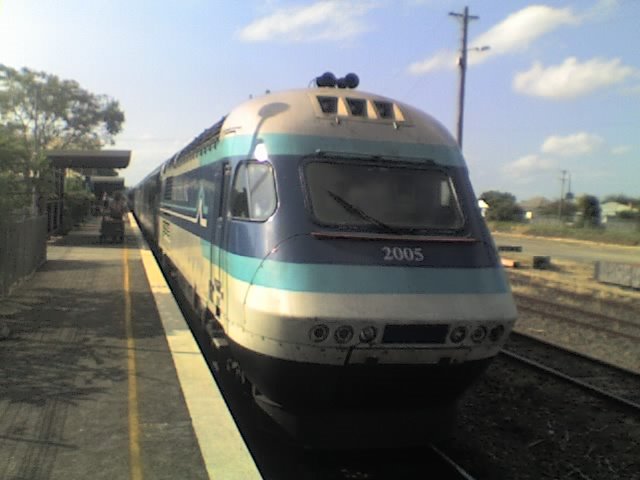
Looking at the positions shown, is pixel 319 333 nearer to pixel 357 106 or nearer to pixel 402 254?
pixel 402 254

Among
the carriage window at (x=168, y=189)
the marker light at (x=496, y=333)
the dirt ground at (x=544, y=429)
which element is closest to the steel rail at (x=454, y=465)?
the dirt ground at (x=544, y=429)

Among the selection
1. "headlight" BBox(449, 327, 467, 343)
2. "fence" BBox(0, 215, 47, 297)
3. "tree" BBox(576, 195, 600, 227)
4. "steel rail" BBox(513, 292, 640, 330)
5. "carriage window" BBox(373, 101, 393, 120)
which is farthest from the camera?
"tree" BBox(576, 195, 600, 227)

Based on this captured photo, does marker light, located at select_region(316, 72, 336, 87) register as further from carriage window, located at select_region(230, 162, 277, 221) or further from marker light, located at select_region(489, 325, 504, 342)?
marker light, located at select_region(489, 325, 504, 342)

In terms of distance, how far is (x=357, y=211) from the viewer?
533 cm

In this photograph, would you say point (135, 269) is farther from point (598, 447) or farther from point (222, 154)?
point (598, 447)

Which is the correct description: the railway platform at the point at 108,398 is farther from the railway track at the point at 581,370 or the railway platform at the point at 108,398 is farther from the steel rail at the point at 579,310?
the steel rail at the point at 579,310

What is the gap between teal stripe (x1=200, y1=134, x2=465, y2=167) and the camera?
5.47 m

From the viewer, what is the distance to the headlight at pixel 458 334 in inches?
191

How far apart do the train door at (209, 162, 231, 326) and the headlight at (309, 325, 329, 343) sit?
4.34 feet

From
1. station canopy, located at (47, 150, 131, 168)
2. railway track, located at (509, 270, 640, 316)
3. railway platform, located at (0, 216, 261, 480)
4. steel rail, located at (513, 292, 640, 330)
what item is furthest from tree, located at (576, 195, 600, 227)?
railway platform, located at (0, 216, 261, 480)

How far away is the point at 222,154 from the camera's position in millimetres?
6461

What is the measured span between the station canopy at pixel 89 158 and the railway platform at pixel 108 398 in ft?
42.9

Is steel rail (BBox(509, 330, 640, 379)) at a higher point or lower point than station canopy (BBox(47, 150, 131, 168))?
lower

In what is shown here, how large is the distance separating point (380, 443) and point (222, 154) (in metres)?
3.27
